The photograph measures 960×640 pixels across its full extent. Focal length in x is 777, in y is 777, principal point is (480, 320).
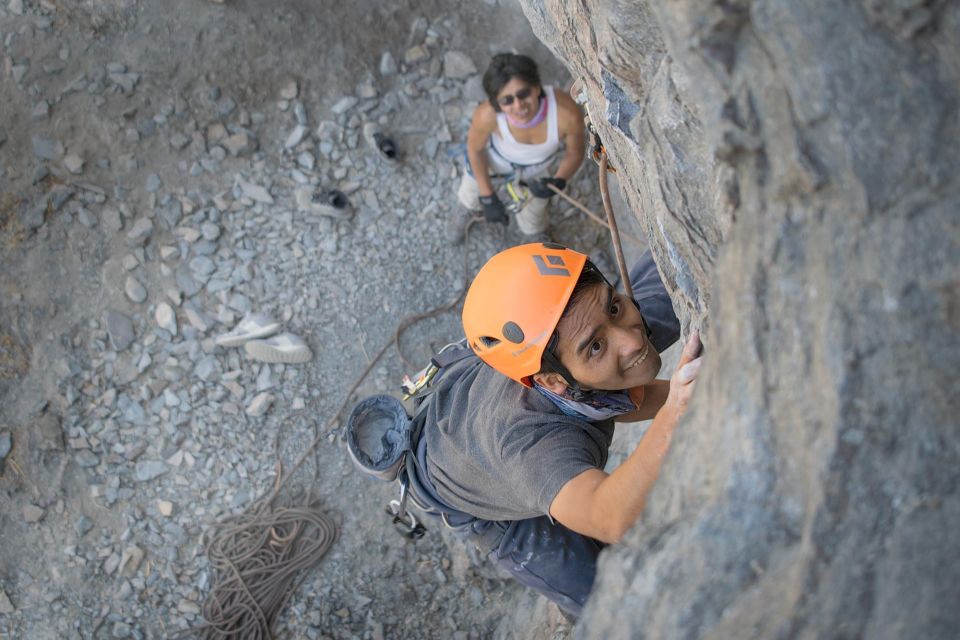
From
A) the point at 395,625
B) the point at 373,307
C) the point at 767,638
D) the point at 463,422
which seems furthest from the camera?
the point at 373,307

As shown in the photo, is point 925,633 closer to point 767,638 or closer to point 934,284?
point 767,638

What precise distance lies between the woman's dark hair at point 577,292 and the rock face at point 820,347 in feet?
3.92

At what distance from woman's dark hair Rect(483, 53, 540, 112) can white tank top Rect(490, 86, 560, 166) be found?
283 millimetres

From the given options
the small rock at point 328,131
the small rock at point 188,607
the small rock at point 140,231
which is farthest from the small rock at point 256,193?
the small rock at point 188,607

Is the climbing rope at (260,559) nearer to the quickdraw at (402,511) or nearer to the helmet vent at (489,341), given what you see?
the quickdraw at (402,511)

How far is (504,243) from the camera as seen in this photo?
291 inches

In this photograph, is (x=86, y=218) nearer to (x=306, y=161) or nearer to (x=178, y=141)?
(x=178, y=141)

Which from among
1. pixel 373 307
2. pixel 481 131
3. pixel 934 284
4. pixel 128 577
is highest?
pixel 934 284

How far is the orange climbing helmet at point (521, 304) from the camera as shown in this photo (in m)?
3.06

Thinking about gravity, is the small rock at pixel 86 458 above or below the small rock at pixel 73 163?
below

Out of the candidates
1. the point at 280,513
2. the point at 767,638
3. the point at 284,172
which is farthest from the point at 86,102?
the point at 767,638

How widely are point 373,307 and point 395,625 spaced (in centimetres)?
270

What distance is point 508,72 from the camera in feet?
19.5

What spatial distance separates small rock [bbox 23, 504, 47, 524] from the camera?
6.14 meters
